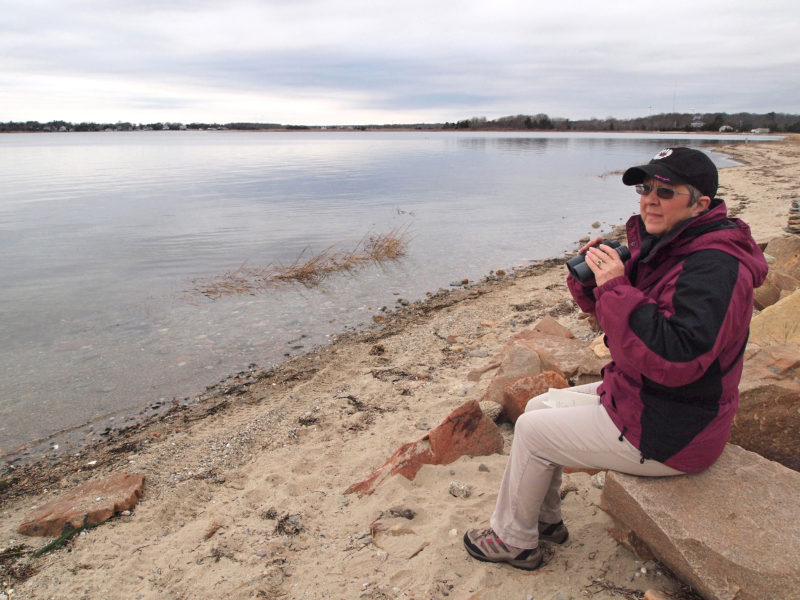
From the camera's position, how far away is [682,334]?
2.21 metres

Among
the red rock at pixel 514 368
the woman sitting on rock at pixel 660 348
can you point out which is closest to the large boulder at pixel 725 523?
the woman sitting on rock at pixel 660 348

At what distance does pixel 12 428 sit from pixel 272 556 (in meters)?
5.06

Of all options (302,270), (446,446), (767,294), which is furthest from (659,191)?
(302,270)

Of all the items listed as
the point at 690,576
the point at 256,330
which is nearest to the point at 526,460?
the point at 690,576

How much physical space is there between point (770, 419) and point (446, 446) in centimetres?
219

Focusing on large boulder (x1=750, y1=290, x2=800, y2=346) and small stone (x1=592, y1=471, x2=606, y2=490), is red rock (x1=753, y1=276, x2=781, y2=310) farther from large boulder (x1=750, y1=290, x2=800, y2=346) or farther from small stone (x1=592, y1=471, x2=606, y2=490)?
small stone (x1=592, y1=471, x2=606, y2=490)

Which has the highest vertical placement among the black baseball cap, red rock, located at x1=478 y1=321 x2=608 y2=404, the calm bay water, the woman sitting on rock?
the black baseball cap

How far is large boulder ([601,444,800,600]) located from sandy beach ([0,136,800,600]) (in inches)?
10.3

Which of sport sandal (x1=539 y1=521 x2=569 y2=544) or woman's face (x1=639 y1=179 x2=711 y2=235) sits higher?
woman's face (x1=639 y1=179 x2=711 y2=235)

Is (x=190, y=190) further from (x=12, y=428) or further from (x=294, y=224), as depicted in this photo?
(x=12, y=428)

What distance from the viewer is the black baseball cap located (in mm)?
2443

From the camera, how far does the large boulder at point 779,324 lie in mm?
4633

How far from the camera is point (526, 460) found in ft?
9.40

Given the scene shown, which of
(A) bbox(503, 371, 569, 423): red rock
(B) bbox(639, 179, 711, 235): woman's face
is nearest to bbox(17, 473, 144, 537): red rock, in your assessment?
(A) bbox(503, 371, 569, 423): red rock
